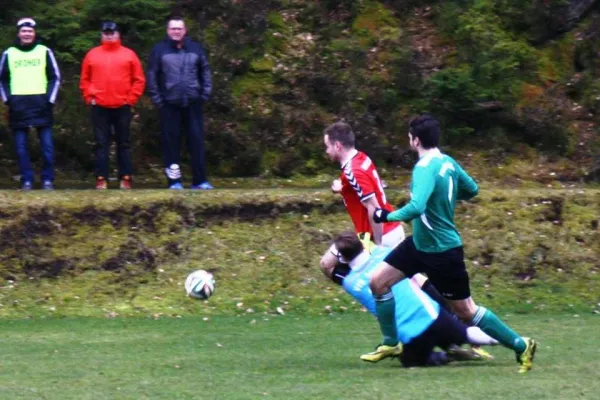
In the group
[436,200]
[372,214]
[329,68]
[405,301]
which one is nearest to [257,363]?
[405,301]

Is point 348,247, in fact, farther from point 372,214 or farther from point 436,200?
point 436,200

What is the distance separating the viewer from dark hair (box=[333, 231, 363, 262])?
949cm

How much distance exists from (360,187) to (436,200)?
3.36 ft

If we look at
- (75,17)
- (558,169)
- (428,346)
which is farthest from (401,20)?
(428,346)

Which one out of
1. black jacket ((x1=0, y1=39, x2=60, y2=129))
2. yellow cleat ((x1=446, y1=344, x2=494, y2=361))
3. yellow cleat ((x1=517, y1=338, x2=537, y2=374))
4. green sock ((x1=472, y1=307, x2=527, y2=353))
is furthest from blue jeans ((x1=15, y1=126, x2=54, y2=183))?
yellow cleat ((x1=517, y1=338, x2=537, y2=374))

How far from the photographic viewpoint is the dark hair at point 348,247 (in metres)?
9.49

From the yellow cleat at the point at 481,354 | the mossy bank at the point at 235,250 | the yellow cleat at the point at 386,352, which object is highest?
the yellow cleat at the point at 386,352

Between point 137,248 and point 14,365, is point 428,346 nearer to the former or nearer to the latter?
point 14,365

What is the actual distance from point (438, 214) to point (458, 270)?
1.43ft

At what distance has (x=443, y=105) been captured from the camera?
18.7m

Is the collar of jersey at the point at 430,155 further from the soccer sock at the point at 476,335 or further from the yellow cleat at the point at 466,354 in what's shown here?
the yellow cleat at the point at 466,354

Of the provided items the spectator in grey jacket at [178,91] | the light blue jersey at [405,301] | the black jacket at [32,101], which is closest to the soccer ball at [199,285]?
the light blue jersey at [405,301]

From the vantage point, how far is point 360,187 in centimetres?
964

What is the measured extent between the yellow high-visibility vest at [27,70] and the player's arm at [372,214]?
715cm
